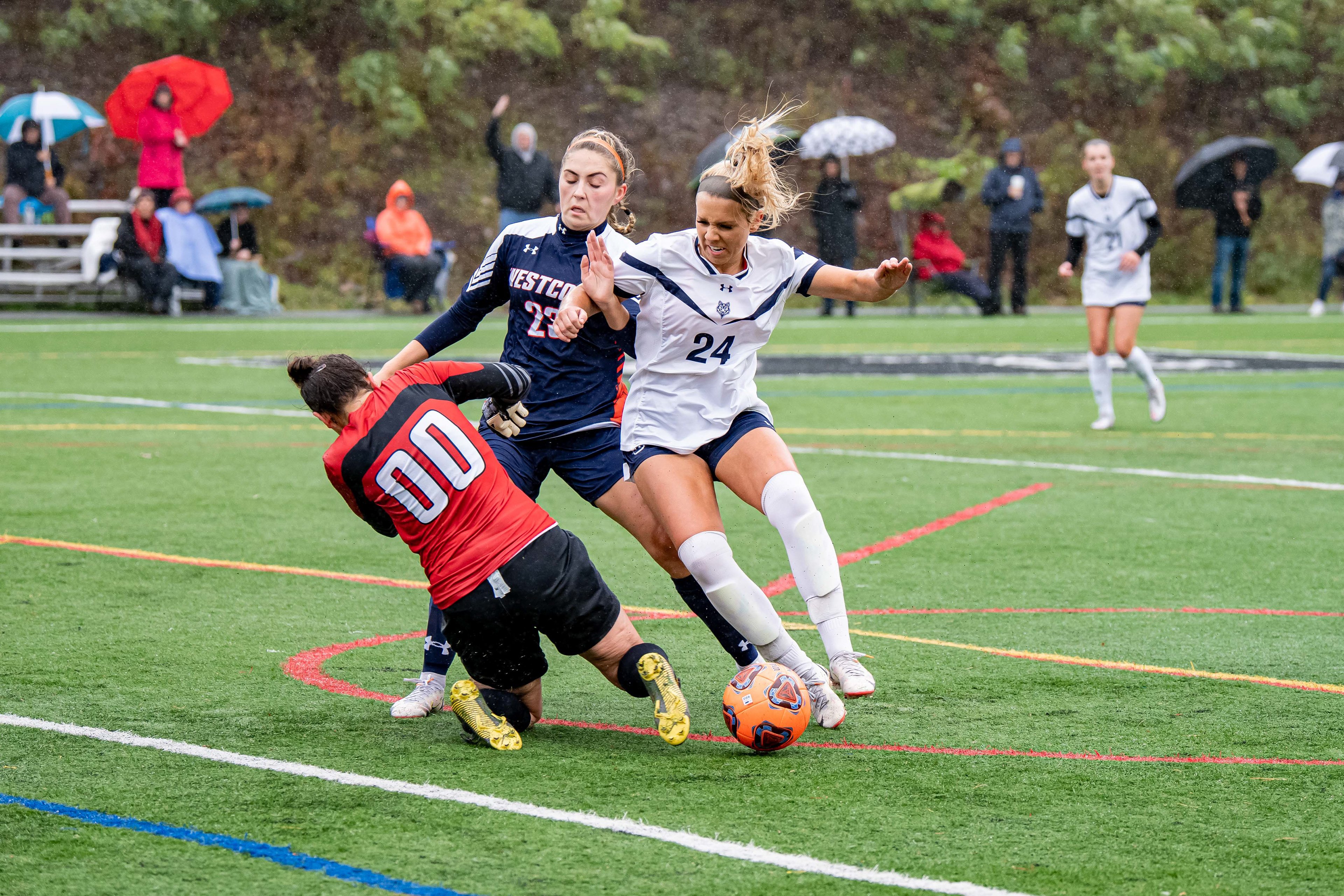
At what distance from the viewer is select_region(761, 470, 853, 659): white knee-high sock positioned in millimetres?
4938

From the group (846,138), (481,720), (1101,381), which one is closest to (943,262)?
(846,138)

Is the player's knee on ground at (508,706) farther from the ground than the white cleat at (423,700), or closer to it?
farther from the ground

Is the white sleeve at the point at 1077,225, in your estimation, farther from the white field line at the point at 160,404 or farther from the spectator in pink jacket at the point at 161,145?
the spectator in pink jacket at the point at 161,145

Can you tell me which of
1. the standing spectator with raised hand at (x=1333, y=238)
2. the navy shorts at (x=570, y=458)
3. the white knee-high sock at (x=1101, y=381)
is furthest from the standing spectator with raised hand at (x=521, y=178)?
the navy shorts at (x=570, y=458)

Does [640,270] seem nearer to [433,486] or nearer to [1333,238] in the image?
[433,486]

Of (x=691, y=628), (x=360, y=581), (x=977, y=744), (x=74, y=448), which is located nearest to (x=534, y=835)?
(x=977, y=744)

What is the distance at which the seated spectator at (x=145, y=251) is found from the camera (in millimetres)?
24281

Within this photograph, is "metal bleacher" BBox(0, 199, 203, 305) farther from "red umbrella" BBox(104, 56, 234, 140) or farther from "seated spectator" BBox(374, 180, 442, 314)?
"seated spectator" BBox(374, 180, 442, 314)

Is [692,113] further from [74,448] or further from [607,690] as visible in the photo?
[607,690]

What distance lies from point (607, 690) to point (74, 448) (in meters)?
6.91

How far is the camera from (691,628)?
20.2 feet

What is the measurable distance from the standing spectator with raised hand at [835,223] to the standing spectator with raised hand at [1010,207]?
228cm

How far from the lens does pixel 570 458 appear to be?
17.8 ft

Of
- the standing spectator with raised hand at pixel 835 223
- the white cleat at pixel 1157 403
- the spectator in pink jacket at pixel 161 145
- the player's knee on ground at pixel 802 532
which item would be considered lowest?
the white cleat at pixel 1157 403
